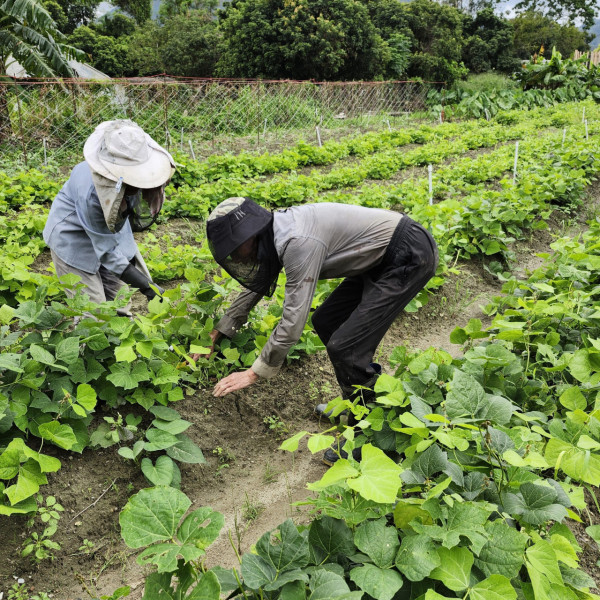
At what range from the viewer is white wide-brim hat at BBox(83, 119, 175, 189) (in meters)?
3.02

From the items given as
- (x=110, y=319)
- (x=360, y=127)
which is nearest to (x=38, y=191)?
(x=110, y=319)

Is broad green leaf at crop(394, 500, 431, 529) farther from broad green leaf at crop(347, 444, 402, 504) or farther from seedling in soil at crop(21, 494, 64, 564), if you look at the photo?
seedling in soil at crop(21, 494, 64, 564)

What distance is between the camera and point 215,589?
1430mm

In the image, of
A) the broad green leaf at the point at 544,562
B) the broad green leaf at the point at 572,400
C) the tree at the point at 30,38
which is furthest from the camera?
the tree at the point at 30,38

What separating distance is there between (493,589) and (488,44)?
33892mm

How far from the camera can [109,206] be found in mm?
3100

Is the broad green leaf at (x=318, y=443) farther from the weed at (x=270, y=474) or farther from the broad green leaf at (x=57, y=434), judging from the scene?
the weed at (x=270, y=474)

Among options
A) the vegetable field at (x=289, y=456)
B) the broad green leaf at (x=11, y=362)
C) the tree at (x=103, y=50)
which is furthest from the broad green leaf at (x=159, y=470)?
the tree at (x=103, y=50)

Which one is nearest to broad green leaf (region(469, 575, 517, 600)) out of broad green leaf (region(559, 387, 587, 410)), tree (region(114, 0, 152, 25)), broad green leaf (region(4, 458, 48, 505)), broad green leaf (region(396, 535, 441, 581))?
broad green leaf (region(396, 535, 441, 581))

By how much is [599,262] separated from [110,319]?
3262mm

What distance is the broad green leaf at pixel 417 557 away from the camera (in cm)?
158

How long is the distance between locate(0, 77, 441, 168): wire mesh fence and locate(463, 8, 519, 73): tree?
1641 cm

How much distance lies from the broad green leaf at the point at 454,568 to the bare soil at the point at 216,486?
2.83 ft

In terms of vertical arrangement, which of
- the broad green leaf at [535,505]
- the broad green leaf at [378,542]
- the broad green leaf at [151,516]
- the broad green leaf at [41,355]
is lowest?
the broad green leaf at [535,505]
